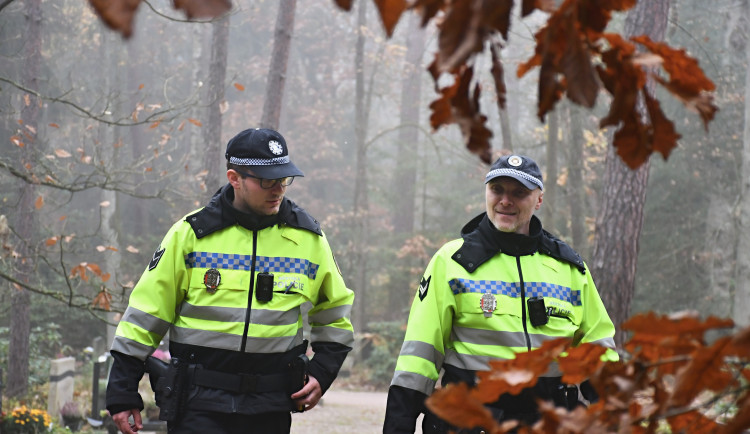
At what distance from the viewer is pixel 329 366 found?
14.5 ft

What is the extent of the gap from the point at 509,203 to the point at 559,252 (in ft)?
1.12

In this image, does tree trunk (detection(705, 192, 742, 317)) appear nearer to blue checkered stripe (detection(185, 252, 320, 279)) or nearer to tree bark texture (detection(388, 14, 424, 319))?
tree bark texture (detection(388, 14, 424, 319))

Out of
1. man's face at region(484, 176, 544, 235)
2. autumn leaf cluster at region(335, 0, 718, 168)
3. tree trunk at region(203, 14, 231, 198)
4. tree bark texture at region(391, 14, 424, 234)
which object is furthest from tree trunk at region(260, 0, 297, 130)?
tree bark texture at region(391, 14, 424, 234)

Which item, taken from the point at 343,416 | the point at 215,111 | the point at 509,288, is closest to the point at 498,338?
the point at 509,288

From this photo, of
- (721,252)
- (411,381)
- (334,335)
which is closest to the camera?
(411,381)

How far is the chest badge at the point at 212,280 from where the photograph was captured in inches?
160

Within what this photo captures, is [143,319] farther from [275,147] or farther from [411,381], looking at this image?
[411,381]

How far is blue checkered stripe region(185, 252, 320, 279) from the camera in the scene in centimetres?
411

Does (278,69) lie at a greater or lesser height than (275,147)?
greater

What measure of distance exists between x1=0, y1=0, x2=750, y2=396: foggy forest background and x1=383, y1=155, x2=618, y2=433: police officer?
3583 millimetres

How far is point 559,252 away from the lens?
3.93m

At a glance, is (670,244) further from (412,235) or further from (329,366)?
(329,366)

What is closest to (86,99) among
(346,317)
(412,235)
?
(412,235)

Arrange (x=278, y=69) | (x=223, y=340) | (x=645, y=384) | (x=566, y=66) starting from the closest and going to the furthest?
(x=566, y=66) < (x=645, y=384) < (x=223, y=340) < (x=278, y=69)
